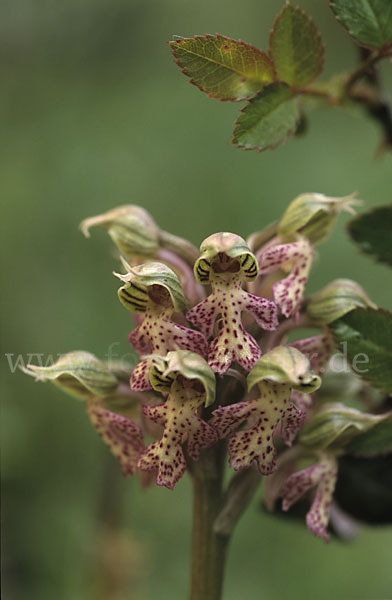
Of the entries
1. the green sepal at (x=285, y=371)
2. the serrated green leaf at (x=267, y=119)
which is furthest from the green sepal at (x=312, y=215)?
the green sepal at (x=285, y=371)

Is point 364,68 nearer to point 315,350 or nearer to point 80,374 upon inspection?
point 315,350

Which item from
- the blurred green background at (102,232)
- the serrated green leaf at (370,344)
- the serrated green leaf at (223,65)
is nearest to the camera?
the serrated green leaf at (223,65)

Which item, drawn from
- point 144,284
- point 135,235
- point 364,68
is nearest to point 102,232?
point 135,235

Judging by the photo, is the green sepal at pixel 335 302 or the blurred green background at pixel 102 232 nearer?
the green sepal at pixel 335 302

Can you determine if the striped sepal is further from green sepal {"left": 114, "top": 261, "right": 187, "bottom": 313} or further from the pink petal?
the pink petal

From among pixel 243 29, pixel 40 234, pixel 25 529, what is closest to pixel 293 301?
pixel 25 529

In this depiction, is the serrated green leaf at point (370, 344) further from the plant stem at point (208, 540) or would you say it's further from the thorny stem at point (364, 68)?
the thorny stem at point (364, 68)
